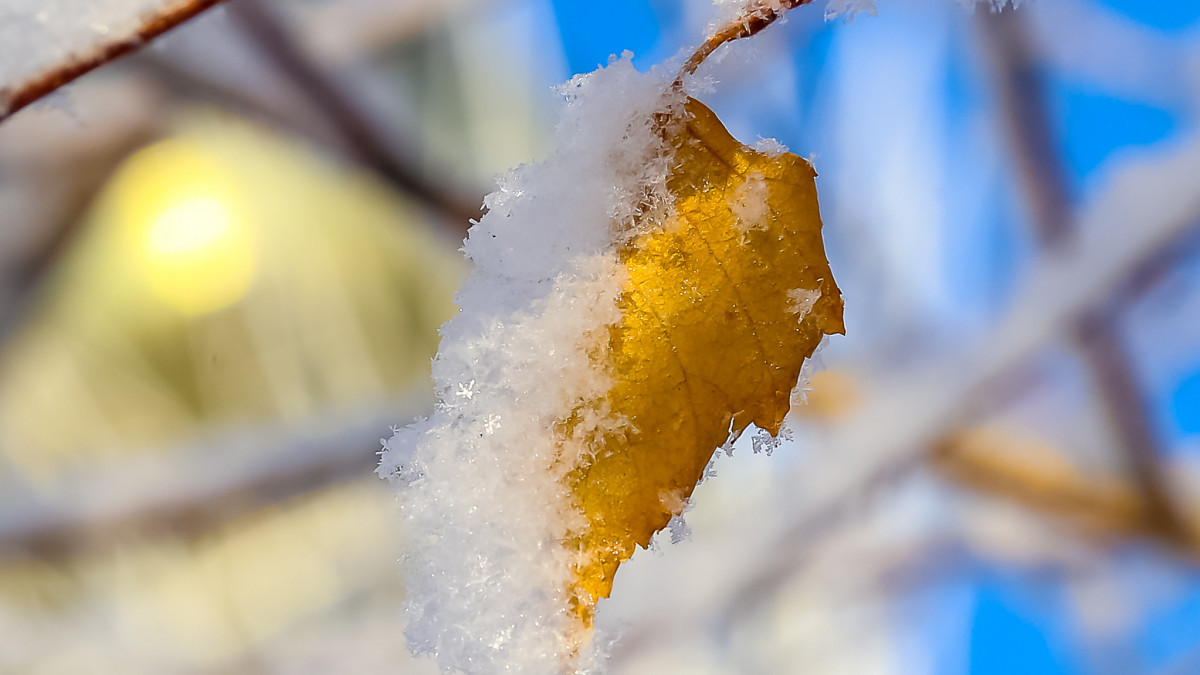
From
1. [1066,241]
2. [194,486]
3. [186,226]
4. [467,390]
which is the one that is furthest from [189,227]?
[1066,241]

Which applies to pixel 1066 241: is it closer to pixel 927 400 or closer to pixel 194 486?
pixel 927 400

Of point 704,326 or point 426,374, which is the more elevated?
point 426,374

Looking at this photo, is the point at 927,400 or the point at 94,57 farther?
the point at 927,400

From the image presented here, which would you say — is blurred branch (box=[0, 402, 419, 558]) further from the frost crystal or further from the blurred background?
the frost crystal

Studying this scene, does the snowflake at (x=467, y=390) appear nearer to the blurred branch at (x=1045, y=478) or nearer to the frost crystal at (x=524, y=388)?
the frost crystal at (x=524, y=388)

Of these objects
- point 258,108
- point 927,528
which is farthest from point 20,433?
point 927,528

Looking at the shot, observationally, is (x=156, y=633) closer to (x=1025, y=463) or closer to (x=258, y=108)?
(x=258, y=108)

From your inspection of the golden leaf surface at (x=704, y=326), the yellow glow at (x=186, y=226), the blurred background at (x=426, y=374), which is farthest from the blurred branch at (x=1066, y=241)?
the yellow glow at (x=186, y=226)

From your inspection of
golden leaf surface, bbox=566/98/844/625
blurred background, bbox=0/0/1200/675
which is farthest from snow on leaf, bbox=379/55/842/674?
blurred background, bbox=0/0/1200/675
